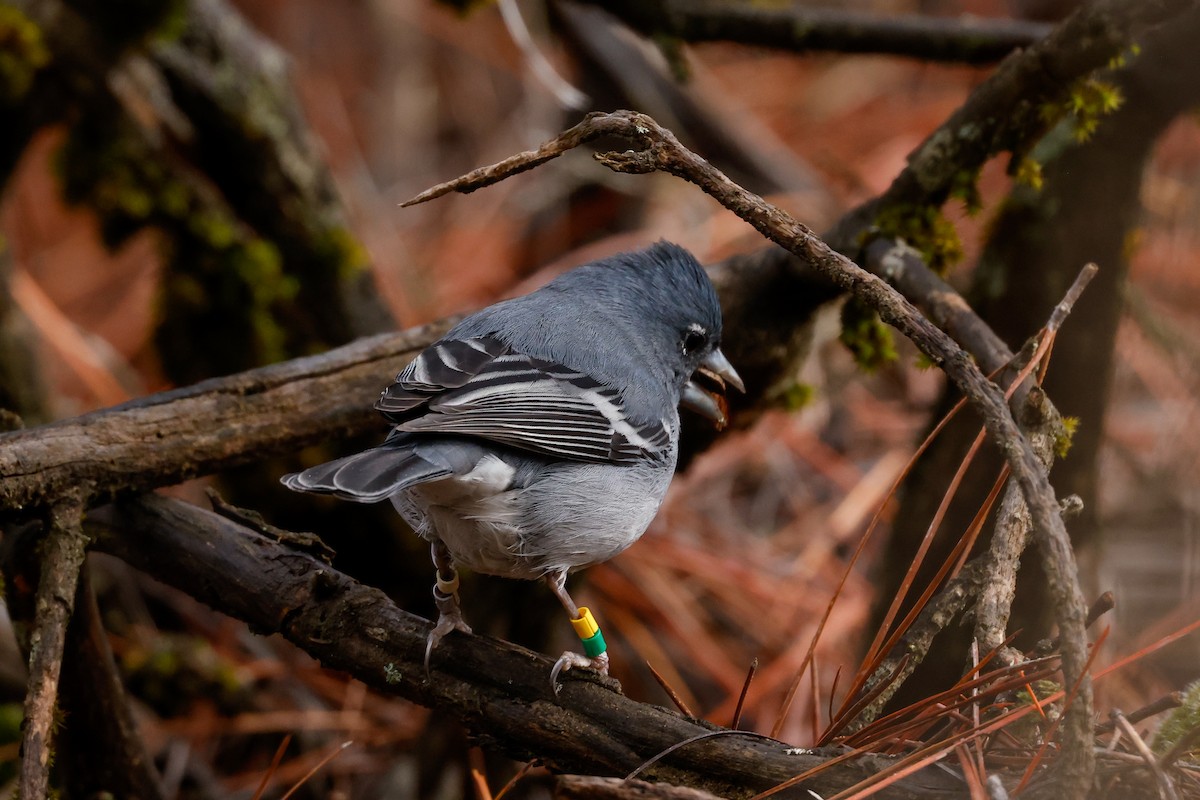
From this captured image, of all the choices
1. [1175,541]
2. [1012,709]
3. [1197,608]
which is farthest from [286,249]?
[1175,541]

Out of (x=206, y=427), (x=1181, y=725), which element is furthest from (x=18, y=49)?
(x=1181, y=725)

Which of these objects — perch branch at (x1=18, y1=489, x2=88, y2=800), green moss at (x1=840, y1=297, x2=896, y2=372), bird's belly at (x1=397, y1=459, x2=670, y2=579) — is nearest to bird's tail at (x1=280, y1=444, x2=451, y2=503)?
bird's belly at (x1=397, y1=459, x2=670, y2=579)

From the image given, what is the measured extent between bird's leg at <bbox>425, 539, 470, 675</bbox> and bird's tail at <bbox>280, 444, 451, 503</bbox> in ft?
1.11

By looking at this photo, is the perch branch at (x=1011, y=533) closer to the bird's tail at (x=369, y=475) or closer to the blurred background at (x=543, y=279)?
the blurred background at (x=543, y=279)

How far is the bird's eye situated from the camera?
2809 millimetres

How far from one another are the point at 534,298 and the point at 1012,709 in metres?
1.52

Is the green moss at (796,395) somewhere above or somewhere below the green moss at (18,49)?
below

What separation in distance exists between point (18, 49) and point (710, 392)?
101 inches

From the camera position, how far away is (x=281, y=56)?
12.4 ft

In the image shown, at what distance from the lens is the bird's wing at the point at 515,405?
2.24 m

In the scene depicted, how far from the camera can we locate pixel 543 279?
486cm

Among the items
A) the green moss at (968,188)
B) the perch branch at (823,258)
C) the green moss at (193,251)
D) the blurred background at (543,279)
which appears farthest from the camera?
the green moss at (193,251)

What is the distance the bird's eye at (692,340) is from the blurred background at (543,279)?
1.86ft

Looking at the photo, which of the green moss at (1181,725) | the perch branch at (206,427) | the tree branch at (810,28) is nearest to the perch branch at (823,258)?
the green moss at (1181,725)
